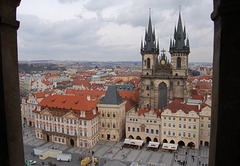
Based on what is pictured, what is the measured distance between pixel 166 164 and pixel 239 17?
35.0 metres

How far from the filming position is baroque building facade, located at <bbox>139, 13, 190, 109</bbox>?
187 ft

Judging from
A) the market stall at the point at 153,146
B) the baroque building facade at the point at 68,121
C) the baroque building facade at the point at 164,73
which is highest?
the baroque building facade at the point at 164,73

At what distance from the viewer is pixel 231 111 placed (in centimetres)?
395

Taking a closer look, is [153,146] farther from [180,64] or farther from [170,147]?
[180,64]

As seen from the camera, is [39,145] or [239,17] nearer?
[239,17]

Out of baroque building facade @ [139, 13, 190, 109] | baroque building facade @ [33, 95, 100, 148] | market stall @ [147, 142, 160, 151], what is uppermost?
baroque building facade @ [139, 13, 190, 109]

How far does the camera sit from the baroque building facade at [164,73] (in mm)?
56944

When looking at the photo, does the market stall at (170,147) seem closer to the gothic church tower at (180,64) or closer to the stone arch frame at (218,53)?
the gothic church tower at (180,64)

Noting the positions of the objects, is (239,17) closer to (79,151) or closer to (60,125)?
(79,151)

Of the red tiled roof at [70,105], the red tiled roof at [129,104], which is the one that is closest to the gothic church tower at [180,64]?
the red tiled roof at [129,104]

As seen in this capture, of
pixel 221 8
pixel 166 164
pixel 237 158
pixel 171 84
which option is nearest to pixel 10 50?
pixel 221 8

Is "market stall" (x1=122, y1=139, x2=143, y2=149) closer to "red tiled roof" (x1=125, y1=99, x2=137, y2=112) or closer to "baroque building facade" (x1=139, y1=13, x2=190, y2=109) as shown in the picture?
"red tiled roof" (x1=125, y1=99, x2=137, y2=112)

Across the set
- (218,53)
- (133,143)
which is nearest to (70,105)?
(133,143)

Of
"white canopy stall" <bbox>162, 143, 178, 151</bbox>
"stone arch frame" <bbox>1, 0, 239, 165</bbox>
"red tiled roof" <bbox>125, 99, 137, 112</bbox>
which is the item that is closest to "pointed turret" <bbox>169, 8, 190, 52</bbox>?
"red tiled roof" <bbox>125, 99, 137, 112</bbox>
